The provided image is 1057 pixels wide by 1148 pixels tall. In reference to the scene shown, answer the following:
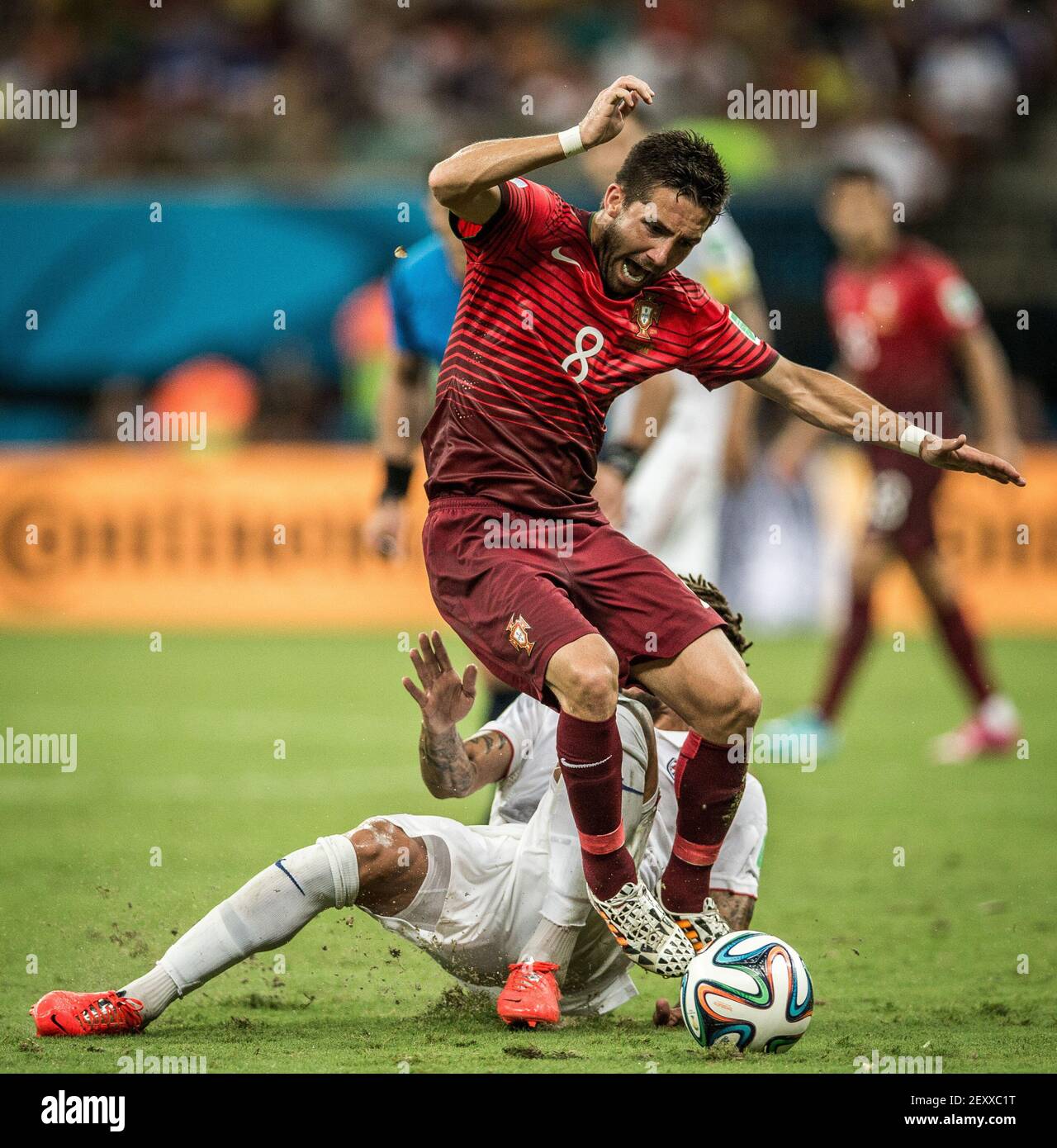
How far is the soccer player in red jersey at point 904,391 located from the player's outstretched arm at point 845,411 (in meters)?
4.79

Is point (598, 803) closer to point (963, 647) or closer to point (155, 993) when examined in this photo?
point (155, 993)

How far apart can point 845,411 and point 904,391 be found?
5476 mm

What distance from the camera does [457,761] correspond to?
464 centimetres

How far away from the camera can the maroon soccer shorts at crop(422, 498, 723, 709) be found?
14.6 feet

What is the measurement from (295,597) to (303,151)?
517 cm

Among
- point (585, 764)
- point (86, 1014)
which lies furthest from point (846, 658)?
point (86, 1014)

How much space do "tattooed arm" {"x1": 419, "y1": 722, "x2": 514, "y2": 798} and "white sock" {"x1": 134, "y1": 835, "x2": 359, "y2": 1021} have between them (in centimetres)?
49

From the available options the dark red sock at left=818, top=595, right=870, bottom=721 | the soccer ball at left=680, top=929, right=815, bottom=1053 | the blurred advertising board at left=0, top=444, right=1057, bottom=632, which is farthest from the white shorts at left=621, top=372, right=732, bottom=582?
the blurred advertising board at left=0, top=444, right=1057, bottom=632

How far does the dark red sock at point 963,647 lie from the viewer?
9562 mm

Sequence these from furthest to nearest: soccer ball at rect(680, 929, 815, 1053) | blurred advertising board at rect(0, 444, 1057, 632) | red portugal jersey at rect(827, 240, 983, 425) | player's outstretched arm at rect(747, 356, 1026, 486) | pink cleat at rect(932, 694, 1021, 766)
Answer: blurred advertising board at rect(0, 444, 1057, 632), red portugal jersey at rect(827, 240, 983, 425), pink cleat at rect(932, 694, 1021, 766), player's outstretched arm at rect(747, 356, 1026, 486), soccer ball at rect(680, 929, 815, 1053)

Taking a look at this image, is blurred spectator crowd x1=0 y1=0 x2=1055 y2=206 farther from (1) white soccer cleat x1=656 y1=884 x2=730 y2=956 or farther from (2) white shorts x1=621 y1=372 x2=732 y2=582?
(1) white soccer cleat x1=656 y1=884 x2=730 y2=956

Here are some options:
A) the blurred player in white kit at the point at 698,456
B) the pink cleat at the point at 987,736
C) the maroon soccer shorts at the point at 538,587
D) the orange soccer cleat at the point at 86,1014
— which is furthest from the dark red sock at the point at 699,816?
the pink cleat at the point at 987,736

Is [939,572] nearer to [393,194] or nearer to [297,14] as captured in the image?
[393,194]

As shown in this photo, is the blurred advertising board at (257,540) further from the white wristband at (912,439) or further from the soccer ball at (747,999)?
the soccer ball at (747,999)
